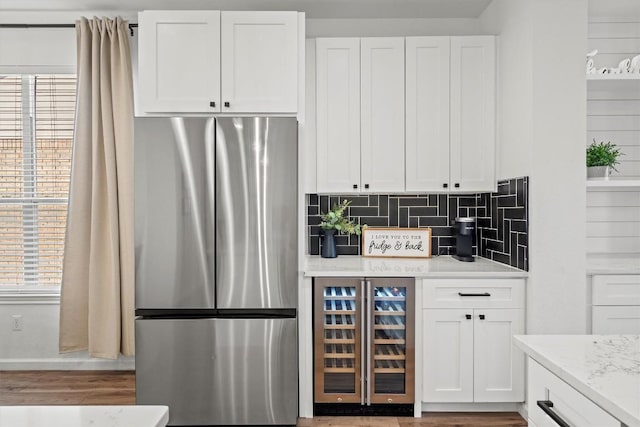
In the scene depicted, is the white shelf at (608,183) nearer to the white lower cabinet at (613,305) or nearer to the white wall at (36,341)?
the white lower cabinet at (613,305)

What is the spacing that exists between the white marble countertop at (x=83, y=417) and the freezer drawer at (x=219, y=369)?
1.64 m

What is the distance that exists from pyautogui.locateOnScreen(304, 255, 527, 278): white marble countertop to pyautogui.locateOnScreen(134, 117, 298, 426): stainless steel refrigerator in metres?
0.34

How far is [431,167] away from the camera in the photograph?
3139 millimetres

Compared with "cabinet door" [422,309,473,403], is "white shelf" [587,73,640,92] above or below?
above

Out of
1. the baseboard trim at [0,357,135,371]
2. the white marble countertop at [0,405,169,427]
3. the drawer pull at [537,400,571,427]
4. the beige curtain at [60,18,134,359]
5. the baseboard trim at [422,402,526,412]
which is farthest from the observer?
the baseboard trim at [0,357,135,371]

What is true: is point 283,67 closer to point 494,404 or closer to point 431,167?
point 431,167

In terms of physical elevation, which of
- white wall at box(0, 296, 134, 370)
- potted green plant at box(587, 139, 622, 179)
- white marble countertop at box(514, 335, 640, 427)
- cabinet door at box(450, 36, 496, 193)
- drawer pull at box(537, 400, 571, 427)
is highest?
cabinet door at box(450, 36, 496, 193)

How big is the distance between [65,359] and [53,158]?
5.05 ft

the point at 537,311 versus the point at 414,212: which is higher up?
the point at 414,212

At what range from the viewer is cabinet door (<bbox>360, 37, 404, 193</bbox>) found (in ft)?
10.2

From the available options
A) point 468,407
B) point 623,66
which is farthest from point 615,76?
point 468,407

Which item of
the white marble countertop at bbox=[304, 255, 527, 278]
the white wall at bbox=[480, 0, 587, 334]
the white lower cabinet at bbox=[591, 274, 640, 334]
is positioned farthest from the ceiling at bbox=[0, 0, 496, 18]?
the white lower cabinet at bbox=[591, 274, 640, 334]

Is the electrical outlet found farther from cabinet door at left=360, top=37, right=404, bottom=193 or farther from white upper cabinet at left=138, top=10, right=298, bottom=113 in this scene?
cabinet door at left=360, top=37, right=404, bottom=193

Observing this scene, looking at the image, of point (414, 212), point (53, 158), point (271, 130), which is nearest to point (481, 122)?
point (414, 212)
